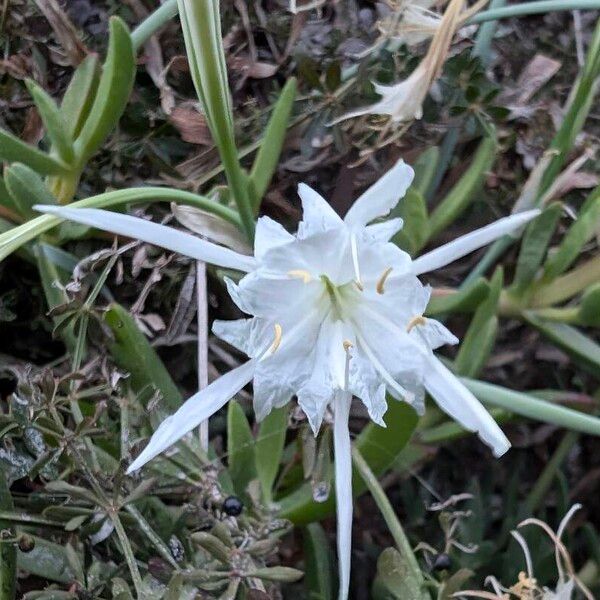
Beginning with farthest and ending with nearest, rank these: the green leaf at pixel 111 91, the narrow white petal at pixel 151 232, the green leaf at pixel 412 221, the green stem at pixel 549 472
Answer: the green stem at pixel 549 472
the green leaf at pixel 412 221
the green leaf at pixel 111 91
the narrow white petal at pixel 151 232

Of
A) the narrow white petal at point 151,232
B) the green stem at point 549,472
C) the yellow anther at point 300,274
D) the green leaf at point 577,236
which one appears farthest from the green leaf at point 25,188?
the green stem at point 549,472

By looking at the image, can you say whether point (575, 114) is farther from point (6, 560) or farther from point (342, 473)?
point (6, 560)

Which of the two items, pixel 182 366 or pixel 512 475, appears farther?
pixel 512 475

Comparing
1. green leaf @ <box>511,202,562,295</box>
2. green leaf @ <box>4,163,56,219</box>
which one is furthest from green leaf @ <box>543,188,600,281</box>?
green leaf @ <box>4,163,56,219</box>

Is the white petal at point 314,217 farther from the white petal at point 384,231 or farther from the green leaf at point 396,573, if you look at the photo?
the green leaf at point 396,573

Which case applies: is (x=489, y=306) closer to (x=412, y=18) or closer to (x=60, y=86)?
(x=412, y=18)

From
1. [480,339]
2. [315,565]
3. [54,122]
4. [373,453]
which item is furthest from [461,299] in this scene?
[54,122]

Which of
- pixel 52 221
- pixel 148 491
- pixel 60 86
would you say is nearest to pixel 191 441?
pixel 148 491
